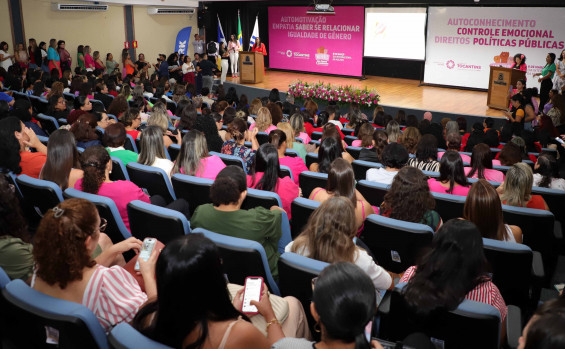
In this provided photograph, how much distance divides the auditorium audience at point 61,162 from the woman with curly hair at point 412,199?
246cm

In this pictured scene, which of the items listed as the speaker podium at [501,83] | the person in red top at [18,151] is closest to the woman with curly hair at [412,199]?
the person in red top at [18,151]

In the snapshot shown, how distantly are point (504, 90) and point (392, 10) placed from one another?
17.2ft

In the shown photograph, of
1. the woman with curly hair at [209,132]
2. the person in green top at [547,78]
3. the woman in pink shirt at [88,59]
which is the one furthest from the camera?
the woman in pink shirt at [88,59]

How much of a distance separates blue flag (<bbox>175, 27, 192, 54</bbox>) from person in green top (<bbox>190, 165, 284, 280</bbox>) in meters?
15.8

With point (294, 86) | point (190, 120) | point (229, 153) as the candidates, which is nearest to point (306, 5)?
point (294, 86)

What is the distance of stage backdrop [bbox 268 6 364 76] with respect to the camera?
1552cm

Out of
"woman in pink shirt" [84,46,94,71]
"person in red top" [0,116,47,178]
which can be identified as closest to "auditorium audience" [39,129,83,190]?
"person in red top" [0,116,47,178]

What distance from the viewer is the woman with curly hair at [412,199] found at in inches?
123

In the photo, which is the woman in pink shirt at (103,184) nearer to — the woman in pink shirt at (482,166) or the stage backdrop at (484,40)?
the woman in pink shirt at (482,166)

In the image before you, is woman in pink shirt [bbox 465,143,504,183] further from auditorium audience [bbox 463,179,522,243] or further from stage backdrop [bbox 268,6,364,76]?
stage backdrop [bbox 268,6,364,76]

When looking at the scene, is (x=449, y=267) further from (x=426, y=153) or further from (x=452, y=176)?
(x=426, y=153)

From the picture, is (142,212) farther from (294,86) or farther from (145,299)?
(294,86)

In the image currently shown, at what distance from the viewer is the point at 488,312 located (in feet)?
6.18

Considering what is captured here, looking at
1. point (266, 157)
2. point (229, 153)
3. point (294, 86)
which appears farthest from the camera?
point (294, 86)
